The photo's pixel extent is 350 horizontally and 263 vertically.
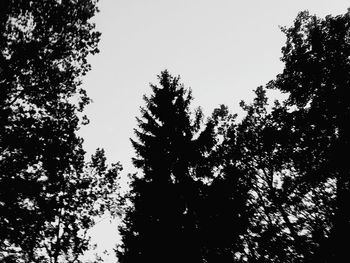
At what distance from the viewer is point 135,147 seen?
15.8 m

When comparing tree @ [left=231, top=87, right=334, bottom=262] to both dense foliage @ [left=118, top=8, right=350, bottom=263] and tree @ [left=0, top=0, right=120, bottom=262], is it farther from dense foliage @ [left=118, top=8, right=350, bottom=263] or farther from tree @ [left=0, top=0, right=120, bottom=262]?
tree @ [left=0, top=0, right=120, bottom=262]

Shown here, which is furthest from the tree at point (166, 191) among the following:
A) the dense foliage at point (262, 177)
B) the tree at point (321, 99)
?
the tree at point (321, 99)

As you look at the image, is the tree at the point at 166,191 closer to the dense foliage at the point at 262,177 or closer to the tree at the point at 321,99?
the dense foliage at the point at 262,177

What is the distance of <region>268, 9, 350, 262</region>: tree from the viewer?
12070 millimetres

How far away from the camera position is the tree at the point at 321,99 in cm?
1207

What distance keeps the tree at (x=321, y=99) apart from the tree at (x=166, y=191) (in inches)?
180

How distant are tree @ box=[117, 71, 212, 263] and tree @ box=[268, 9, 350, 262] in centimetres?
458

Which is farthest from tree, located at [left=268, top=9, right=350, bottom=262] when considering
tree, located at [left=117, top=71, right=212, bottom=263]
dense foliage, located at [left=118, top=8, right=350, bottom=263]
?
tree, located at [left=117, top=71, right=212, bottom=263]

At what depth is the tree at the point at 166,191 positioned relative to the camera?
12500 millimetres

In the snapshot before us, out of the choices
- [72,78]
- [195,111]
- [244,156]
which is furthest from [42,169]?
[244,156]

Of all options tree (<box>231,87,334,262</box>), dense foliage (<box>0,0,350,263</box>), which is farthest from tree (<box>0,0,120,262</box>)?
tree (<box>231,87,334,262</box>)

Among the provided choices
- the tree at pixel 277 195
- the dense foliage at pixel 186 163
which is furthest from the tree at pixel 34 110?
the tree at pixel 277 195

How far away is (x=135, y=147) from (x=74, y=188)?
4.83 metres

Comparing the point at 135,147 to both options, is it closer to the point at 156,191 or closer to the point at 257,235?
the point at 156,191
